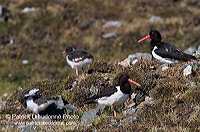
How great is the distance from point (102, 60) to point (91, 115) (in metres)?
4.57

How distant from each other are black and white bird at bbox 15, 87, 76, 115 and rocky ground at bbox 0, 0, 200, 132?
1.57 feet

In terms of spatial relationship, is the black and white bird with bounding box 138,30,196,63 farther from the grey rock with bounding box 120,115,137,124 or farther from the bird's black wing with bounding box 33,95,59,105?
the bird's black wing with bounding box 33,95,59,105

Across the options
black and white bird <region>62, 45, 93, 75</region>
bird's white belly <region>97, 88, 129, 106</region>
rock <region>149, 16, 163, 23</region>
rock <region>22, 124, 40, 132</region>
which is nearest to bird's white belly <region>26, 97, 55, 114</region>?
rock <region>22, 124, 40, 132</region>

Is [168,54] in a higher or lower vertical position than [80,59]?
higher

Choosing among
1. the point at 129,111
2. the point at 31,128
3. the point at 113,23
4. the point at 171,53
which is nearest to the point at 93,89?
the point at 129,111

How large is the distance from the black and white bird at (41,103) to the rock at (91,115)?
1.22 meters

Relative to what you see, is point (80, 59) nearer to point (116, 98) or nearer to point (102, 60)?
point (102, 60)

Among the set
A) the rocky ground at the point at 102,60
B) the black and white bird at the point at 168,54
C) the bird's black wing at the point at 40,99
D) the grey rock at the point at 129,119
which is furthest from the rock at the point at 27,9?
the grey rock at the point at 129,119

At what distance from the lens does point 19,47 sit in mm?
30031

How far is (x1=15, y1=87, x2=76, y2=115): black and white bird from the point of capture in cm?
1412

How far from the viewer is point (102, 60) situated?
1791 centimetres

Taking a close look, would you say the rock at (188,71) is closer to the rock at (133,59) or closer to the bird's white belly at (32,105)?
the rock at (133,59)

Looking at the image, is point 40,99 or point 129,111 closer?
point 129,111

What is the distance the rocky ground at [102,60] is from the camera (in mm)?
12781
